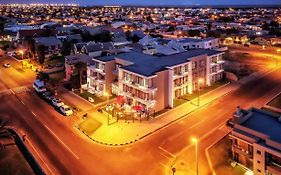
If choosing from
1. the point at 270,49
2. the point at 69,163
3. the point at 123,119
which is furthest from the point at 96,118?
the point at 270,49

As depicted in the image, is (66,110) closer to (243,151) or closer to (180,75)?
(180,75)

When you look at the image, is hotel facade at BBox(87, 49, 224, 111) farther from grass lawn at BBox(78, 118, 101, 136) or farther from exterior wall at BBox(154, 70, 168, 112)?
grass lawn at BBox(78, 118, 101, 136)

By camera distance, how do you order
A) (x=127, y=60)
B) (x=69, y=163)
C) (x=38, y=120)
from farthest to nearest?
(x=127, y=60)
(x=38, y=120)
(x=69, y=163)

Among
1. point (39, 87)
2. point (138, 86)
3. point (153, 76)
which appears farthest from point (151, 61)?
point (39, 87)

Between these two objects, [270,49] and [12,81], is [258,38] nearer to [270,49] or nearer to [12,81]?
[270,49]

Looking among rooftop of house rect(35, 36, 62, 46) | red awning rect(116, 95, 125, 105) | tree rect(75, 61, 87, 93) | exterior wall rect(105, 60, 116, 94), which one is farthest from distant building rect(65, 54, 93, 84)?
rooftop of house rect(35, 36, 62, 46)

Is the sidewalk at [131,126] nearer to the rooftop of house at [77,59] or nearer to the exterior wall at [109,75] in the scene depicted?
the exterior wall at [109,75]
